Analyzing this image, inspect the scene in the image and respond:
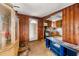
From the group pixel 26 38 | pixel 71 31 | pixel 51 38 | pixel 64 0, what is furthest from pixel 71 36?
pixel 26 38

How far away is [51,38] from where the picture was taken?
1523mm

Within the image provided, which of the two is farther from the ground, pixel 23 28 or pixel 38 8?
pixel 38 8

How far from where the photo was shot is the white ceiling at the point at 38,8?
131 centimetres

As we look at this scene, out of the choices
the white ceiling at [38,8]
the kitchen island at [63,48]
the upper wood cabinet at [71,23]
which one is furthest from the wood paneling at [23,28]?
the upper wood cabinet at [71,23]

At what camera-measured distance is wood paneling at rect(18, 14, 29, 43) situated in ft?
4.51

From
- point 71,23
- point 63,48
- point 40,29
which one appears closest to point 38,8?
point 40,29

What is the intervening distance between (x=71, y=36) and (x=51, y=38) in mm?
427

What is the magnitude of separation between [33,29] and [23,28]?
0.68 ft

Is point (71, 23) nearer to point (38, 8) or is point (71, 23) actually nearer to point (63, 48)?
point (63, 48)

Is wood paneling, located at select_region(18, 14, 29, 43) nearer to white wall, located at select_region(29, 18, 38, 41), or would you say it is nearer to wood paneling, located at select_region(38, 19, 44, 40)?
white wall, located at select_region(29, 18, 38, 41)

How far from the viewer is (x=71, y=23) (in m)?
1.51

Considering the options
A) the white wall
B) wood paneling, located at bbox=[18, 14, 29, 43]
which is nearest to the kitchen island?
the white wall

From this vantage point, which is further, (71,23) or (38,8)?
(71,23)

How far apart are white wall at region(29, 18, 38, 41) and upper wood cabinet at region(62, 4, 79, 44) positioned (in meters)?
0.54
